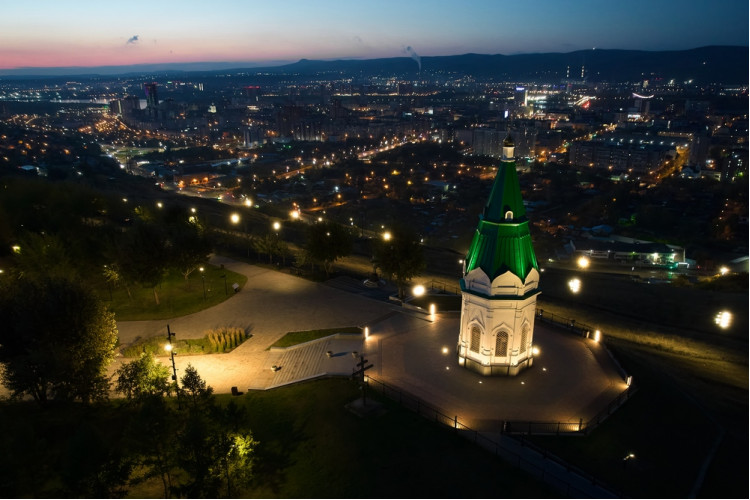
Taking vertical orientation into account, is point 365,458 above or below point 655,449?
above

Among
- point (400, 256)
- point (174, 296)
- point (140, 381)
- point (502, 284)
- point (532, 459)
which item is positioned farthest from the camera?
point (174, 296)

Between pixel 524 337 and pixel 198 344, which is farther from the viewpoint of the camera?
pixel 198 344

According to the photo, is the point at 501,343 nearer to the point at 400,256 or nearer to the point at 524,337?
the point at 524,337

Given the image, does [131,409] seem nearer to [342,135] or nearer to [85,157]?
[85,157]

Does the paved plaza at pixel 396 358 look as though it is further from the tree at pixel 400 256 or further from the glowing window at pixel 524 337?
the tree at pixel 400 256

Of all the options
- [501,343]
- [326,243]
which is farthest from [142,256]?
[501,343]

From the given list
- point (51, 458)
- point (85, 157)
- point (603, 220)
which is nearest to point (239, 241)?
point (51, 458)

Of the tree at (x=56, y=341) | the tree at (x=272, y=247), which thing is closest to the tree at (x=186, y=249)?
the tree at (x=272, y=247)
